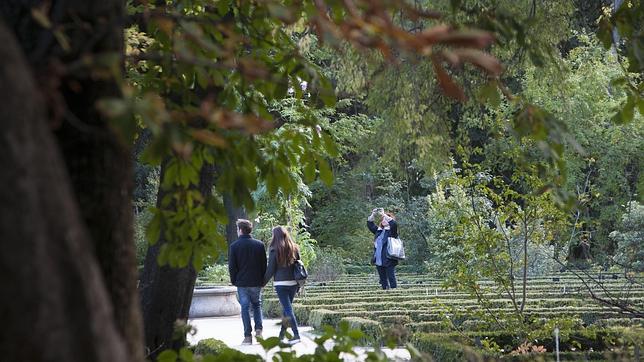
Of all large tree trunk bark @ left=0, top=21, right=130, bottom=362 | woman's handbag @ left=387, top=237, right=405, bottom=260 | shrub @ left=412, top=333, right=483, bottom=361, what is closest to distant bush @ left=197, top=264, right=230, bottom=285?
woman's handbag @ left=387, top=237, right=405, bottom=260

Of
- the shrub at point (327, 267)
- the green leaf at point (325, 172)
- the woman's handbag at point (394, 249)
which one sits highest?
the shrub at point (327, 267)

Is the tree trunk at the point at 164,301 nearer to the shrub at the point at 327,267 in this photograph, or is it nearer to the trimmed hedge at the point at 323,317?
the trimmed hedge at the point at 323,317

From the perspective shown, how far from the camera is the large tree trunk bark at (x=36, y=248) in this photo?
1732mm

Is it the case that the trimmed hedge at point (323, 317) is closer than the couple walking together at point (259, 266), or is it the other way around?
the couple walking together at point (259, 266)

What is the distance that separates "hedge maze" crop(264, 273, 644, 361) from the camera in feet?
28.3

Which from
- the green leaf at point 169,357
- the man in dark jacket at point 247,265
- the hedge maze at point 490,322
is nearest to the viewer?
the green leaf at point 169,357

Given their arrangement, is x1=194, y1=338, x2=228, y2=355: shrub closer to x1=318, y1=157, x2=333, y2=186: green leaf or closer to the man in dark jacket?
the man in dark jacket

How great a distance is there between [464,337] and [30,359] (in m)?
8.27

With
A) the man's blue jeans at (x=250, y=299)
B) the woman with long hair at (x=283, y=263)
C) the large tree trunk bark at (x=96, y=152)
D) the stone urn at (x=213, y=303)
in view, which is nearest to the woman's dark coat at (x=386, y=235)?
the stone urn at (x=213, y=303)

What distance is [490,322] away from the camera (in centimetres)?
973

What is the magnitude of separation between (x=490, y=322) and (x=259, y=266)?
3.22 metres

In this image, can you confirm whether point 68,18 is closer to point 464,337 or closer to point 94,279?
point 94,279

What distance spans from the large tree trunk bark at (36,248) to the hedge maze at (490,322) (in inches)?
84.0

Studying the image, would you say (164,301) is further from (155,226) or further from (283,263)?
(283,263)
